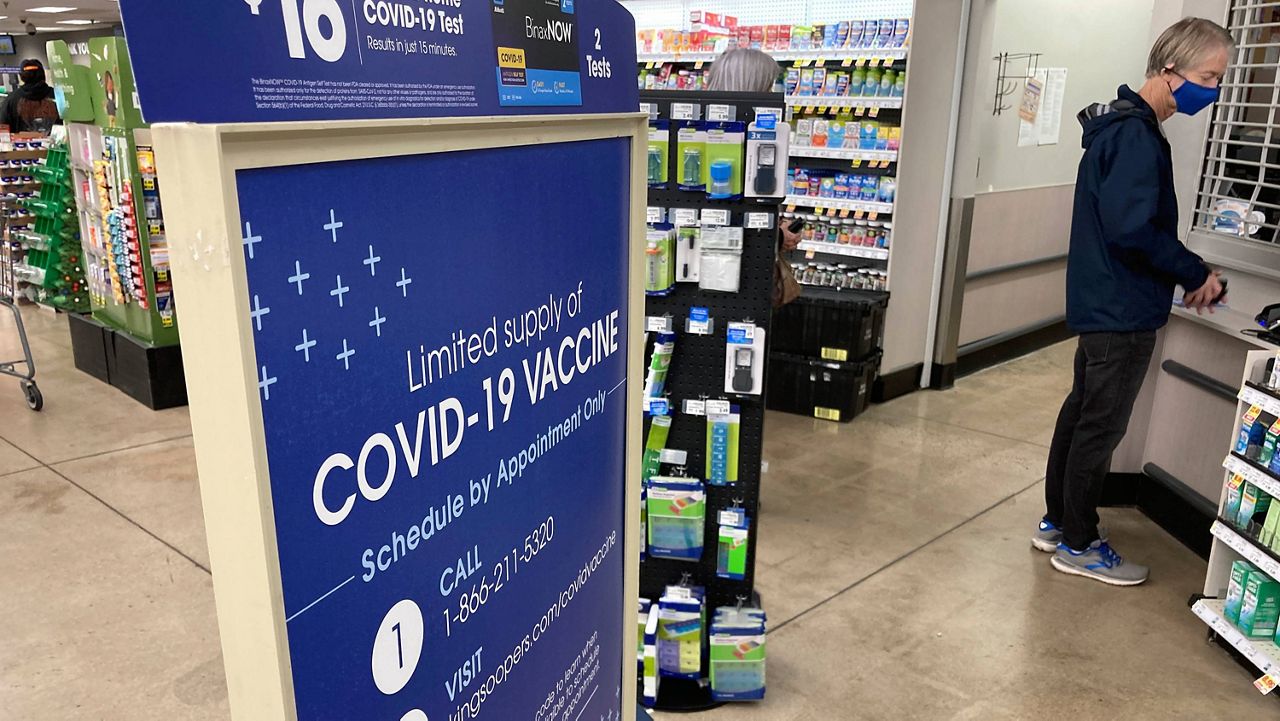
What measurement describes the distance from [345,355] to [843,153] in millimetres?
5512

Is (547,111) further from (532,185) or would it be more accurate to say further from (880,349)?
(880,349)

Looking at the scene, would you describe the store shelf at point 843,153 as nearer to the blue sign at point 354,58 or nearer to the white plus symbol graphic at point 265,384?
the blue sign at point 354,58

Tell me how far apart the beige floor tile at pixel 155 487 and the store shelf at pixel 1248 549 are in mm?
3984

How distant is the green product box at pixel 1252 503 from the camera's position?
10.4ft

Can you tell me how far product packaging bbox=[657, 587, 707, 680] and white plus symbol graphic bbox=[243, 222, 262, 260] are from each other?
2443 millimetres

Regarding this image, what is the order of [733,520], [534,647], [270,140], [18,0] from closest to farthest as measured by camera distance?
[270,140]
[534,647]
[733,520]
[18,0]

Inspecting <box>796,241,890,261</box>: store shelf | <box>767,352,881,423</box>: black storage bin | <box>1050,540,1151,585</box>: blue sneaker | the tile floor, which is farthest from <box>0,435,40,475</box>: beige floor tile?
<box>1050,540,1151,585</box>: blue sneaker

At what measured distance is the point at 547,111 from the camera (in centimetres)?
111

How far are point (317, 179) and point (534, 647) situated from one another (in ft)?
2.44

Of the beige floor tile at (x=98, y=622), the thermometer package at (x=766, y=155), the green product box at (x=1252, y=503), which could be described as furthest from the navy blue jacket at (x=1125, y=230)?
the beige floor tile at (x=98, y=622)

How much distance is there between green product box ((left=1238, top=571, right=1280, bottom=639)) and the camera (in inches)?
122

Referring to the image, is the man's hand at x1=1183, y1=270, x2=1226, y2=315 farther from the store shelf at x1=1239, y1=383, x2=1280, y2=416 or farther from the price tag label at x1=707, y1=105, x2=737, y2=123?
the price tag label at x1=707, y1=105, x2=737, y2=123

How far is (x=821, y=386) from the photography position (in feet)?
19.1

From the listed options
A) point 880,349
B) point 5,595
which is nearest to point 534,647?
point 5,595
